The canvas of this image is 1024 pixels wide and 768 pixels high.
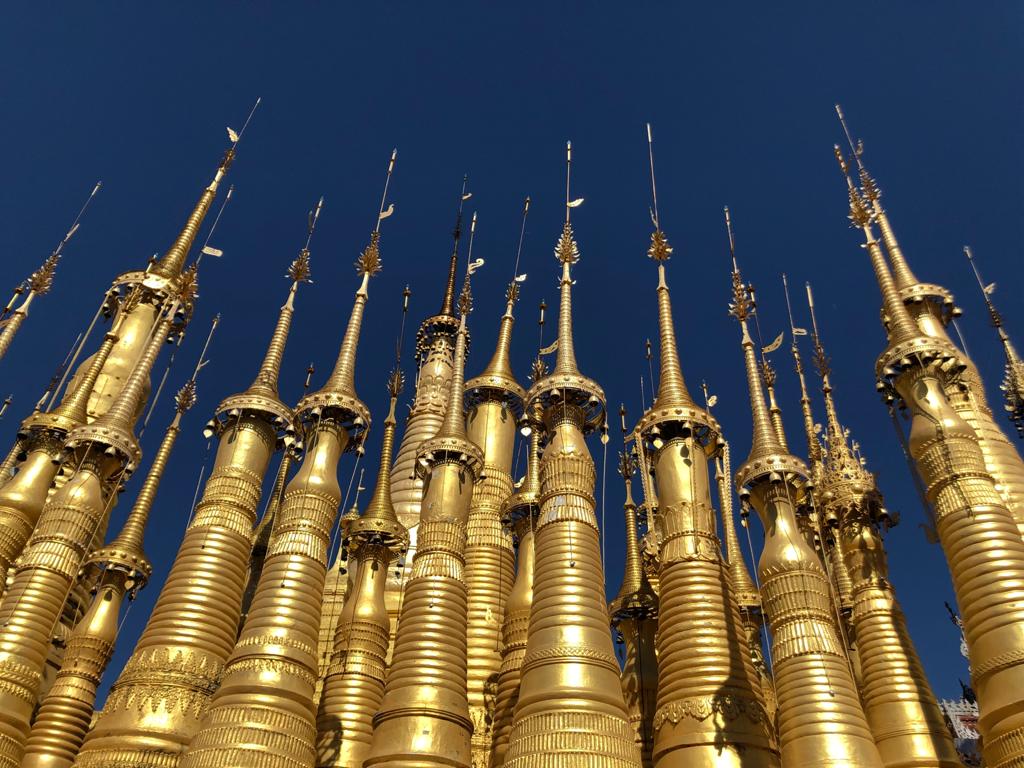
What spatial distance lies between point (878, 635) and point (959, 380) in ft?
22.5

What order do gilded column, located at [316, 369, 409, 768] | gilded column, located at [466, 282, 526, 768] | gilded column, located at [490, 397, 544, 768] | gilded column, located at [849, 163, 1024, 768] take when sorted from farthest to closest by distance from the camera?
gilded column, located at [466, 282, 526, 768]
gilded column, located at [316, 369, 409, 768]
gilded column, located at [490, 397, 544, 768]
gilded column, located at [849, 163, 1024, 768]

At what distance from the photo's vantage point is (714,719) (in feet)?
55.6

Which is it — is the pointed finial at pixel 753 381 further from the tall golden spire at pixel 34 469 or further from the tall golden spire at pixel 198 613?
the tall golden spire at pixel 34 469

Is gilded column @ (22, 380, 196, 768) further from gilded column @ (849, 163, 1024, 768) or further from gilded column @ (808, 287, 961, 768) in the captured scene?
gilded column @ (849, 163, 1024, 768)

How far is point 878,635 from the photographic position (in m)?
22.2

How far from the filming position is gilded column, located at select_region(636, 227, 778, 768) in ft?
55.2

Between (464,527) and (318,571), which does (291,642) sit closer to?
(318,571)

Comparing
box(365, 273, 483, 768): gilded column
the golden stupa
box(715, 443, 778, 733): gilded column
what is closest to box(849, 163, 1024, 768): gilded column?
the golden stupa

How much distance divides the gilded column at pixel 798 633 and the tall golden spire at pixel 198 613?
12.1m

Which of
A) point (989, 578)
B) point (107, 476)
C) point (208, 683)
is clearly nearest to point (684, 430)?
point (989, 578)

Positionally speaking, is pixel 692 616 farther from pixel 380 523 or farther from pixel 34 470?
pixel 34 470

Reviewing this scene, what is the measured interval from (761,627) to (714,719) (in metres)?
12.3

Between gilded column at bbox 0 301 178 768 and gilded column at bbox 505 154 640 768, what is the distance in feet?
40.3

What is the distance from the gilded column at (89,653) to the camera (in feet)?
72.9
